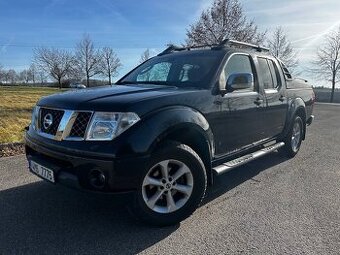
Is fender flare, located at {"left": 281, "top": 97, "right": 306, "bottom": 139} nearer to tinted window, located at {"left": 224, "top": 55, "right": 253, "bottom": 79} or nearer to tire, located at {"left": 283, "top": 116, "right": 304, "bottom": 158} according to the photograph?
tire, located at {"left": 283, "top": 116, "right": 304, "bottom": 158}

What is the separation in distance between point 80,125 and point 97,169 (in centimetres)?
46

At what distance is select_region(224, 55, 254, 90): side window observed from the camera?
14.8ft

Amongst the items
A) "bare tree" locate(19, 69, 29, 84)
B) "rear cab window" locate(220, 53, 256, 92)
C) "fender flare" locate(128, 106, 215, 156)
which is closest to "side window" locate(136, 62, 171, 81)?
"rear cab window" locate(220, 53, 256, 92)

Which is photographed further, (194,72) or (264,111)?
(264,111)

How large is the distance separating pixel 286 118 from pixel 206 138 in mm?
2730

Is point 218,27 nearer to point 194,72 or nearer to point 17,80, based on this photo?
point 194,72

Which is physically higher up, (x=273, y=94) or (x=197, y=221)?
(x=273, y=94)

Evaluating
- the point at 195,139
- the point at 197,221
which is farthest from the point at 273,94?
the point at 197,221

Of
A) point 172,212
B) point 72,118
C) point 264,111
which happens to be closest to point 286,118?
point 264,111

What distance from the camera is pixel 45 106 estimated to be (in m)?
3.74

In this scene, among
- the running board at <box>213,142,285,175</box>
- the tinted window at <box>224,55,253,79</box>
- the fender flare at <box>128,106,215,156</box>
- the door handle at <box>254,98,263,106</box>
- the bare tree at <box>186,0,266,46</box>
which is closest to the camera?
the fender flare at <box>128,106,215,156</box>

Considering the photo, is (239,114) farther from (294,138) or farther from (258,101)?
(294,138)

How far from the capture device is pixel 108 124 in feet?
10.4

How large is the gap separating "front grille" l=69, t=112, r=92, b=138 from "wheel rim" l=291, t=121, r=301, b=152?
178 inches
